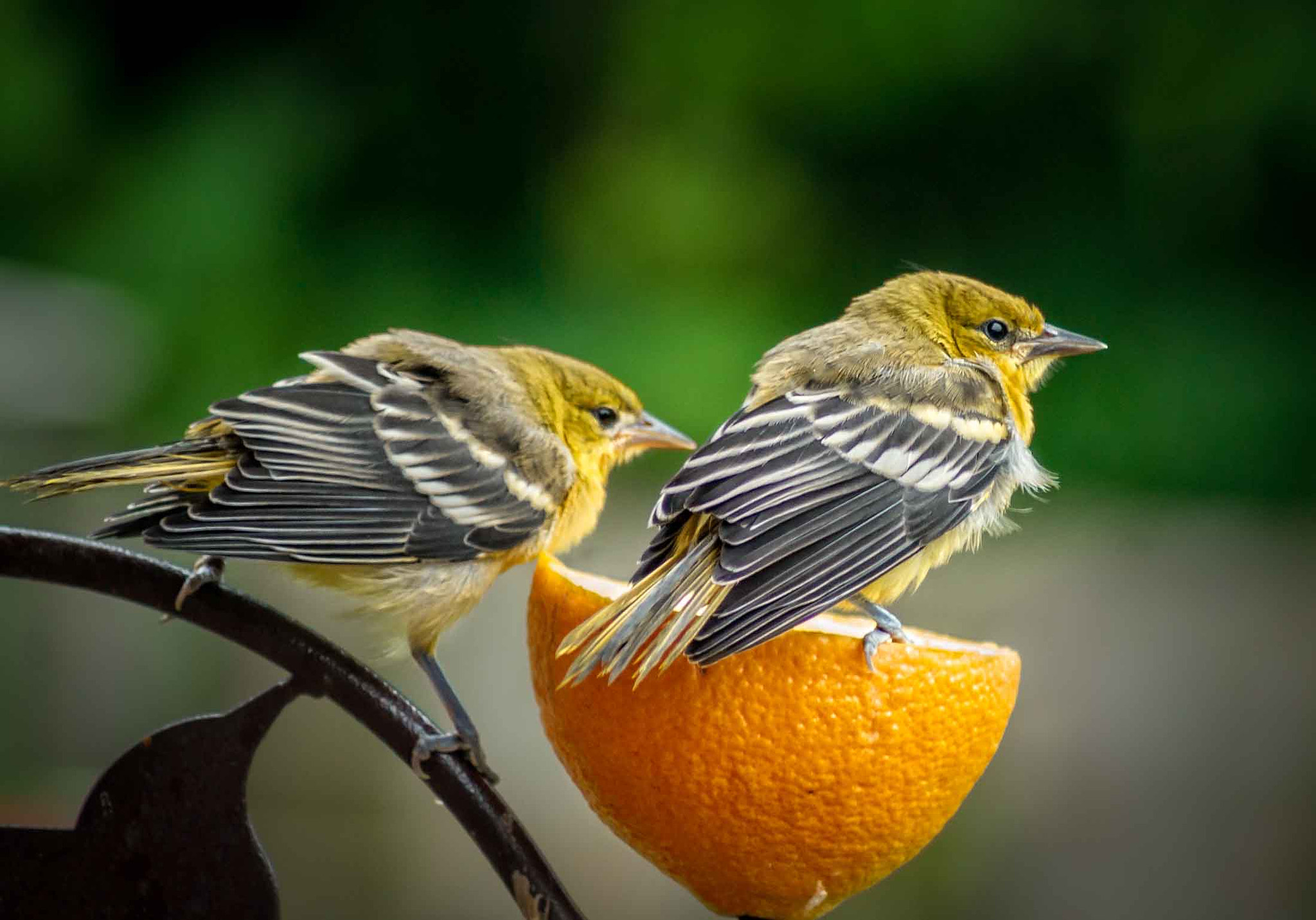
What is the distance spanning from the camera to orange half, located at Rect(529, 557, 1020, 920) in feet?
2.67

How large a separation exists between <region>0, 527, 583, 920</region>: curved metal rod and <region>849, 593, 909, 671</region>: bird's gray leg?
0.24 meters

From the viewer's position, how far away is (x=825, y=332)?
1319mm

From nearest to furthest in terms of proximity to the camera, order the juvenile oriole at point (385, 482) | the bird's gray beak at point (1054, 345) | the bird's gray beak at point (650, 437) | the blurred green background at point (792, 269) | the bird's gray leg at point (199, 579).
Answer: the bird's gray leg at point (199, 579) < the juvenile oriole at point (385, 482) < the bird's gray beak at point (1054, 345) < the bird's gray beak at point (650, 437) < the blurred green background at point (792, 269)

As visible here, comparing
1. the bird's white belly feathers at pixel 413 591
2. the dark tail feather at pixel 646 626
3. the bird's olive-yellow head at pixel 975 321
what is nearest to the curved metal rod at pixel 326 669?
the dark tail feather at pixel 646 626

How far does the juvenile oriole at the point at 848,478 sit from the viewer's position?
0.85 metres

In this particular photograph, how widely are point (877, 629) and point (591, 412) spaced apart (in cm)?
63

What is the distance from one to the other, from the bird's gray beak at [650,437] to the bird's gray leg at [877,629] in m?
0.46

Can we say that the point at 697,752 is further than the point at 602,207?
No

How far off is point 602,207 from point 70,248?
1120mm

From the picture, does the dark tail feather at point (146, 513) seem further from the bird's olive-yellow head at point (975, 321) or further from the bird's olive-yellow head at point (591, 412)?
the bird's olive-yellow head at point (975, 321)

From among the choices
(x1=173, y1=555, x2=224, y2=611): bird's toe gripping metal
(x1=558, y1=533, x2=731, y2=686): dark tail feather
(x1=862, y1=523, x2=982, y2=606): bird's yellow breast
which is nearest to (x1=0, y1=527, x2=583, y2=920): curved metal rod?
(x1=173, y1=555, x2=224, y2=611): bird's toe gripping metal

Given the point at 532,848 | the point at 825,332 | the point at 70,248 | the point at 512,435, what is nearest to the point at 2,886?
the point at 532,848

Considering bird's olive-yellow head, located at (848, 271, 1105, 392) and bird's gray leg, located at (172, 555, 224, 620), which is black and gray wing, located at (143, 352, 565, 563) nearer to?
bird's gray leg, located at (172, 555, 224, 620)

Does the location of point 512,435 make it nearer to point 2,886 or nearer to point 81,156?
point 2,886
